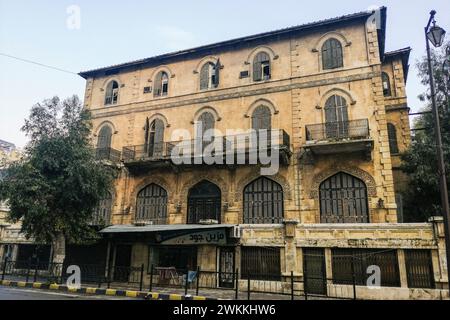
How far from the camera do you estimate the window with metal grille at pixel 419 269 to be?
13.0 metres

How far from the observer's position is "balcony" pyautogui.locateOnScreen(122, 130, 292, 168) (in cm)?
1766

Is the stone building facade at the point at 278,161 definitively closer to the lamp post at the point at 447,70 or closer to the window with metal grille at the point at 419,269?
the window with metal grille at the point at 419,269

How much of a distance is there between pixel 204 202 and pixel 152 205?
3.39 m

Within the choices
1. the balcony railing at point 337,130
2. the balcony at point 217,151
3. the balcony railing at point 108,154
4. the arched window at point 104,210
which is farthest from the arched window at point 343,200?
the arched window at point 104,210

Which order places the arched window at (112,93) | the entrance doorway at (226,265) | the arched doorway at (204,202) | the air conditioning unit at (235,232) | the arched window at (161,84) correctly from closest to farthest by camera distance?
1. the air conditioning unit at (235,232)
2. the entrance doorway at (226,265)
3. the arched doorway at (204,202)
4. the arched window at (161,84)
5. the arched window at (112,93)

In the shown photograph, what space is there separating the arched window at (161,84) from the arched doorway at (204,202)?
7260mm

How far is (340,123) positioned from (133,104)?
1365 cm

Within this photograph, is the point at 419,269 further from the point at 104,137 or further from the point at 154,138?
the point at 104,137

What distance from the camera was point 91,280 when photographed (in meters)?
16.5

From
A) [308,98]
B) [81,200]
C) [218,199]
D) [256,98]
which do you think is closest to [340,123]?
[308,98]

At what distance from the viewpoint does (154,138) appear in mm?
21844

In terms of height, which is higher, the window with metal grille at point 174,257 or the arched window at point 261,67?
the arched window at point 261,67
